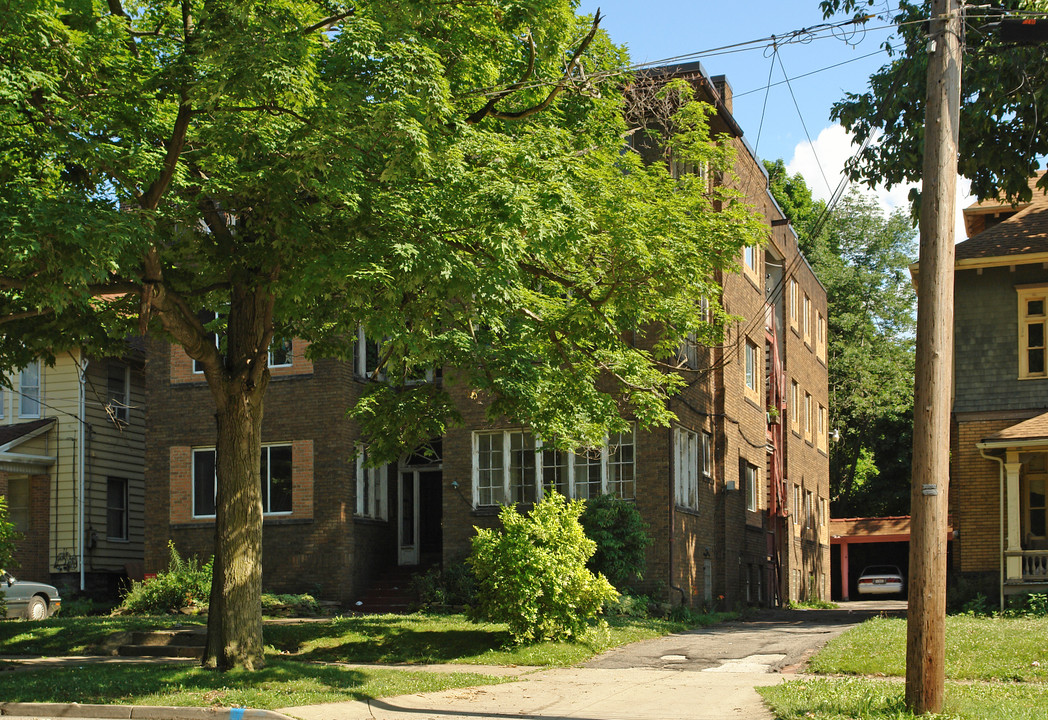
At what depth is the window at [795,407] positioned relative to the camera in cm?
3469

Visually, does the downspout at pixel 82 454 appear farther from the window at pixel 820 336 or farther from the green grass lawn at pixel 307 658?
the window at pixel 820 336

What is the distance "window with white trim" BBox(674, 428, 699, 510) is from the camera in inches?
904

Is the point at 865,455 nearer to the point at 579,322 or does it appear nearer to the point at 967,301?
the point at 967,301

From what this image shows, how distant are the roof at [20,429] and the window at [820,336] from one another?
2729 centimetres

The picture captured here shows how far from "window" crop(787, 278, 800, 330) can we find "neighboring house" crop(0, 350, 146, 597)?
20.5 m

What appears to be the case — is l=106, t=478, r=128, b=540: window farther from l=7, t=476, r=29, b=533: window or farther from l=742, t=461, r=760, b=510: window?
l=742, t=461, r=760, b=510: window

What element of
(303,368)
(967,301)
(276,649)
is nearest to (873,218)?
(967,301)

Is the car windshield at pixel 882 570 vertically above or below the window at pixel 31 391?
below

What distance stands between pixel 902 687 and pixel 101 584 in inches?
943

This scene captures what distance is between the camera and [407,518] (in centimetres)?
2672

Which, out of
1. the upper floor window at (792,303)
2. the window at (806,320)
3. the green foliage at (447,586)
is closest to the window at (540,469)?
the green foliage at (447,586)

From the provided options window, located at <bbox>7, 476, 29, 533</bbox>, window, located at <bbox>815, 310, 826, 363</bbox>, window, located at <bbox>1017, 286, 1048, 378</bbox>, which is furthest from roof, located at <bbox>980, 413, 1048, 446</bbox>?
window, located at <bbox>7, 476, 29, 533</bbox>

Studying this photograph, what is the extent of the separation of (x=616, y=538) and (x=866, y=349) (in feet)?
108

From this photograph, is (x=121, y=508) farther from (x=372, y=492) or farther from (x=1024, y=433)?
(x=1024, y=433)
